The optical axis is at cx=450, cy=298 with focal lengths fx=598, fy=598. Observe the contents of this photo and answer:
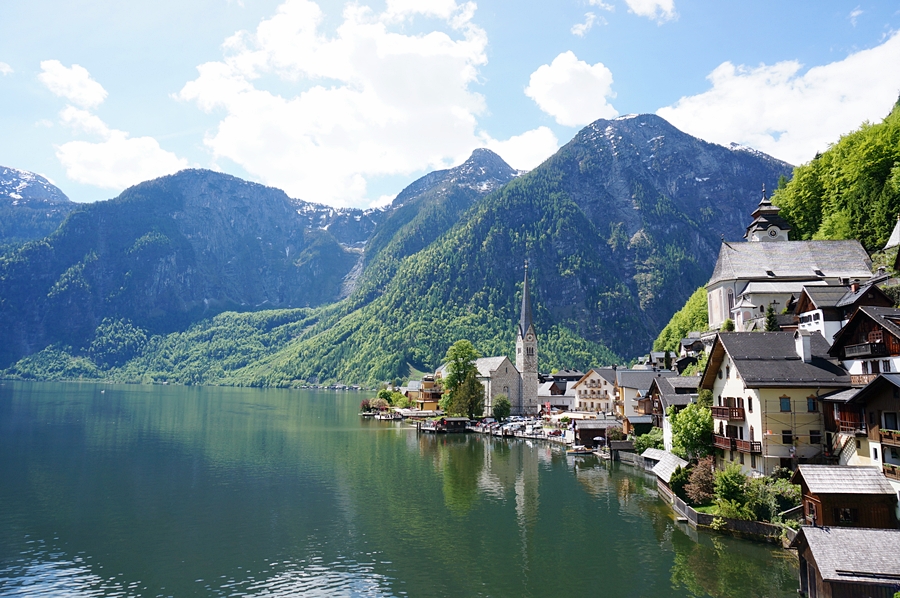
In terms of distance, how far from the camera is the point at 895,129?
77.6 m

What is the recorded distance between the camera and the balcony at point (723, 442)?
4578cm

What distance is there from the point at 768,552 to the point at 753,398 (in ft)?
35.8

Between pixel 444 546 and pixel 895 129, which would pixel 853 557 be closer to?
pixel 444 546

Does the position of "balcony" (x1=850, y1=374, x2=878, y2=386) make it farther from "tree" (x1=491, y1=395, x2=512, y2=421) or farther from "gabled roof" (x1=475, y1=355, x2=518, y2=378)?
"gabled roof" (x1=475, y1=355, x2=518, y2=378)

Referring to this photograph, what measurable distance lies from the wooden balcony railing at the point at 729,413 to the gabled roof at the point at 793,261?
1376 inches

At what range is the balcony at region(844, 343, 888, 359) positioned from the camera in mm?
36875

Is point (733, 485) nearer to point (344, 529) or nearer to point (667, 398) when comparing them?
point (667, 398)

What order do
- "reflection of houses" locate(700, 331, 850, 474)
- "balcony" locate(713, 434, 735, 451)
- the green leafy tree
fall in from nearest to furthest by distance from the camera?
the green leafy tree
"reflection of houses" locate(700, 331, 850, 474)
"balcony" locate(713, 434, 735, 451)

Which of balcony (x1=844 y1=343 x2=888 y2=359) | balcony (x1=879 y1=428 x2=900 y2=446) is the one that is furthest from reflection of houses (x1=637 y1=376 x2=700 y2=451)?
balcony (x1=879 y1=428 x2=900 y2=446)

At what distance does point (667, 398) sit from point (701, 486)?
22.4 metres

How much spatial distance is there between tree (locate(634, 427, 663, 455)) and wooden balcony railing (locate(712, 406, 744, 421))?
22.8 metres

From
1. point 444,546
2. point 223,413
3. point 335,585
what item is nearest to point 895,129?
point 444,546

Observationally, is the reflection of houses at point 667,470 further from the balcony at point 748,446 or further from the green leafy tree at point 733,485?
the green leafy tree at point 733,485

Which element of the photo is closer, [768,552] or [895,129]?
[768,552]
